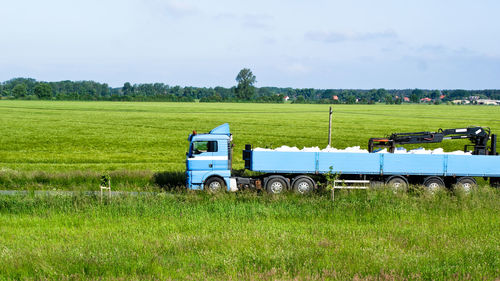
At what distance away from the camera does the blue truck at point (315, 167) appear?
1908cm

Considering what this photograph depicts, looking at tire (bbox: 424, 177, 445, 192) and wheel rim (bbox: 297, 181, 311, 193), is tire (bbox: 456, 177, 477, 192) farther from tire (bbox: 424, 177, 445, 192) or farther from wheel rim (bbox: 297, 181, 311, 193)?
wheel rim (bbox: 297, 181, 311, 193)

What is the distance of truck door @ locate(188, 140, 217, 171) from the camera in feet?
63.6

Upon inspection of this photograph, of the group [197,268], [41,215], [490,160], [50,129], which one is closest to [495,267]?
[197,268]

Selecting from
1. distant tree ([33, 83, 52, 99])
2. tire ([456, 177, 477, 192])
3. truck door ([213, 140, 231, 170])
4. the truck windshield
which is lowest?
tire ([456, 177, 477, 192])

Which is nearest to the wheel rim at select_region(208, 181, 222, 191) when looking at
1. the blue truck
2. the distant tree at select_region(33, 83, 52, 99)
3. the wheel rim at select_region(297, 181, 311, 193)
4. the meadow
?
the blue truck

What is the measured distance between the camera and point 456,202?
1599 cm

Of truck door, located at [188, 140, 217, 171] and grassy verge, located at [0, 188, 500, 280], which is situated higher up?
truck door, located at [188, 140, 217, 171]

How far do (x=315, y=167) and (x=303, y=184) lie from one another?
930 millimetres

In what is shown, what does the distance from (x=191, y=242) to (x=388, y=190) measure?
9.31 metres

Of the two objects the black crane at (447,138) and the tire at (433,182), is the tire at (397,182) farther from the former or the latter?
the black crane at (447,138)

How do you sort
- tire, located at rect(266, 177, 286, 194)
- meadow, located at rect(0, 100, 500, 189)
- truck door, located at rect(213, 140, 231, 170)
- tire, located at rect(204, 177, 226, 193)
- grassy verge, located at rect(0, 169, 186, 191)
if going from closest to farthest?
tire, located at rect(204, 177, 226, 193) < tire, located at rect(266, 177, 286, 194) < truck door, located at rect(213, 140, 231, 170) < grassy verge, located at rect(0, 169, 186, 191) < meadow, located at rect(0, 100, 500, 189)

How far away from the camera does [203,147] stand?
19.5 m

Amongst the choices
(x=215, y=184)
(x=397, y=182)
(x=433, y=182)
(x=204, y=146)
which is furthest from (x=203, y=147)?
(x=433, y=182)

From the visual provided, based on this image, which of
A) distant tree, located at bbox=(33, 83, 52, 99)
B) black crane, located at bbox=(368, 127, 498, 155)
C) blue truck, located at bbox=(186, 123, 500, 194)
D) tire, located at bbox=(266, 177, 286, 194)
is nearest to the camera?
blue truck, located at bbox=(186, 123, 500, 194)
